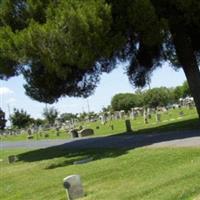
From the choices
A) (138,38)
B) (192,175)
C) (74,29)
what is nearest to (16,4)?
(74,29)

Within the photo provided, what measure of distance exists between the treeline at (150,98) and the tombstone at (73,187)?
300ft

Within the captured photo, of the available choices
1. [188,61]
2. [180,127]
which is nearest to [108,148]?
[188,61]

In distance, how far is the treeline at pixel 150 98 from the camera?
348 ft

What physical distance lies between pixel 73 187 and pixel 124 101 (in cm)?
10117

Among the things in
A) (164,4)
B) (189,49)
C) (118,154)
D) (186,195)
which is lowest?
(186,195)

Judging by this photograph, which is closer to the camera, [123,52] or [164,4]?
[164,4]

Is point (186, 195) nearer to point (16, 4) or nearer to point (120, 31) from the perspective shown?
point (120, 31)

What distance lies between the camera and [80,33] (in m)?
19.9

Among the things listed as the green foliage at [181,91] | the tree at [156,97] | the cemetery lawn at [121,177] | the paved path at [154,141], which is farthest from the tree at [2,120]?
the cemetery lawn at [121,177]

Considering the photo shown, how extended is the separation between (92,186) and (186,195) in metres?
3.63

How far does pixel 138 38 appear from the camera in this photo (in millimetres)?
23406

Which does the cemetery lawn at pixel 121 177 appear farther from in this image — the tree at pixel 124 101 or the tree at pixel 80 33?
the tree at pixel 124 101

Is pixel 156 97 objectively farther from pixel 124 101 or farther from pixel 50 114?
pixel 50 114

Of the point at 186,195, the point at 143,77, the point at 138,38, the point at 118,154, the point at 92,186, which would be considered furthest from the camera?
the point at 143,77
